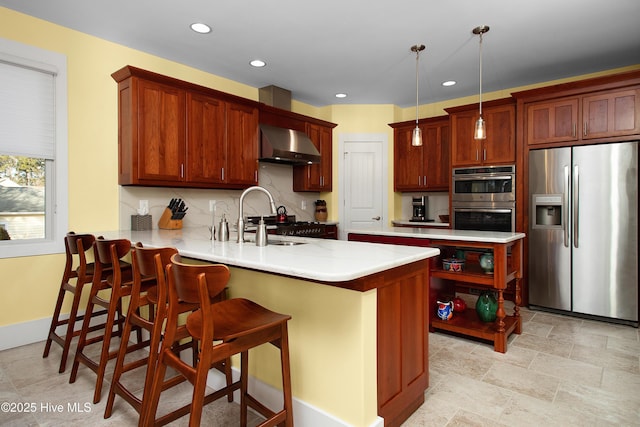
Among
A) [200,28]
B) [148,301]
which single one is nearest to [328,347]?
[148,301]

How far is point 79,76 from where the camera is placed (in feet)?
10.1

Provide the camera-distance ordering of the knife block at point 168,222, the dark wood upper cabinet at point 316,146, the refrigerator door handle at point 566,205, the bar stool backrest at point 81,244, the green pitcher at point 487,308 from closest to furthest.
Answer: the bar stool backrest at point 81,244
the green pitcher at point 487,308
the knife block at point 168,222
the refrigerator door handle at point 566,205
the dark wood upper cabinet at point 316,146

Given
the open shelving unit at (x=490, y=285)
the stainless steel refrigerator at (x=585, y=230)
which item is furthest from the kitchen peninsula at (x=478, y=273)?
the stainless steel refrigerator at (x=585, y=230)

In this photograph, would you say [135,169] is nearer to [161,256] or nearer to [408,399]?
[161,256]

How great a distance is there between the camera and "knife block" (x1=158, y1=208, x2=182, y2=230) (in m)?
3.44

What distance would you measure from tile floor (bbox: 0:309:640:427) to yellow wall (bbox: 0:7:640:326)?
0.47 m

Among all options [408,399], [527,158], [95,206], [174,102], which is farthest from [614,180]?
[95,206]

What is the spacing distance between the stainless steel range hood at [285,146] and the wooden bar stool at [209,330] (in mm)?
2864

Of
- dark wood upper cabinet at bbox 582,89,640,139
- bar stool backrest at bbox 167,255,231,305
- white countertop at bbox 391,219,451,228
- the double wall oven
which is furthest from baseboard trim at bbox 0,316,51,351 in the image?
dark wood upper cabinet at bbox 582,89,640,139

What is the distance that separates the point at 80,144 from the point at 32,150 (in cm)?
34

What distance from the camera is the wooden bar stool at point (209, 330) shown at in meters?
1.22

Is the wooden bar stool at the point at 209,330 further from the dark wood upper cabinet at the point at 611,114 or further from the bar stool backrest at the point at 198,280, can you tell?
the dark wood upper cabinet at the point at 611,114

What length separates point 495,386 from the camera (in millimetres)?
2168

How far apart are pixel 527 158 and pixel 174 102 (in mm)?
3870
